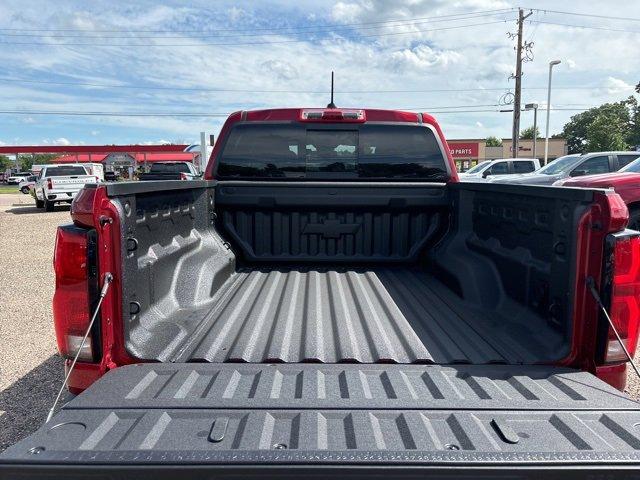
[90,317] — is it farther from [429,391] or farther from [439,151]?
[439,151]

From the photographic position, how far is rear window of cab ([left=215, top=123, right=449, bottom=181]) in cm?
400

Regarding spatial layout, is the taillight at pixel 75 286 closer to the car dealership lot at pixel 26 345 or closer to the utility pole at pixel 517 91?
the car dealership lot at pixel 26 345

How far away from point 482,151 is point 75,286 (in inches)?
2892

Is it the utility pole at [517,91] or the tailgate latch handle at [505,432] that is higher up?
the utility pole at [517,91]

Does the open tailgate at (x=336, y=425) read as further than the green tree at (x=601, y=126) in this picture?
No

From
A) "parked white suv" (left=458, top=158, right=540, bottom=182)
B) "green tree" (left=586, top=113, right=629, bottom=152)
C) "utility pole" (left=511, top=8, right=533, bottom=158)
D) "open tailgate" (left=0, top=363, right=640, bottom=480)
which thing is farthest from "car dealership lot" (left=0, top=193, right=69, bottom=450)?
"green tree" (left=586, top=113, right=629, bottom=152)

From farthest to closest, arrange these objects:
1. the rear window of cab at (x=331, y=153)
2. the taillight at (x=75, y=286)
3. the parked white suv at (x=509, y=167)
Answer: the parked white suv at (x=509, y=167)
the rear window of cab at (x=331, y=153)
the taillight at (x=75, y=286)

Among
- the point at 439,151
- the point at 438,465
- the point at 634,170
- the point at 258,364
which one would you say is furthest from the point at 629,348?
the point at 634,170

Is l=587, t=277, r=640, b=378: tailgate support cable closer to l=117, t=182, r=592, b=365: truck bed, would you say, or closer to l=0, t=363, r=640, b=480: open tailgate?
l=117, t=182, r=592, b=365: truck bed

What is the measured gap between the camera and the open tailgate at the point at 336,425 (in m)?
1.41

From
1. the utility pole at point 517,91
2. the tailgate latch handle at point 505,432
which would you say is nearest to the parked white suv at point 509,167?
the utility pole at point 517,91

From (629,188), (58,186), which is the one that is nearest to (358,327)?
(629,188)

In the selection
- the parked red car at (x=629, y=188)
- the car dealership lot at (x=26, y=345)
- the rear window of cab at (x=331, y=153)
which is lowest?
the car dealership lot at (x=26, y=345)

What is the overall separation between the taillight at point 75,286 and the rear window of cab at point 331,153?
2.09 m
